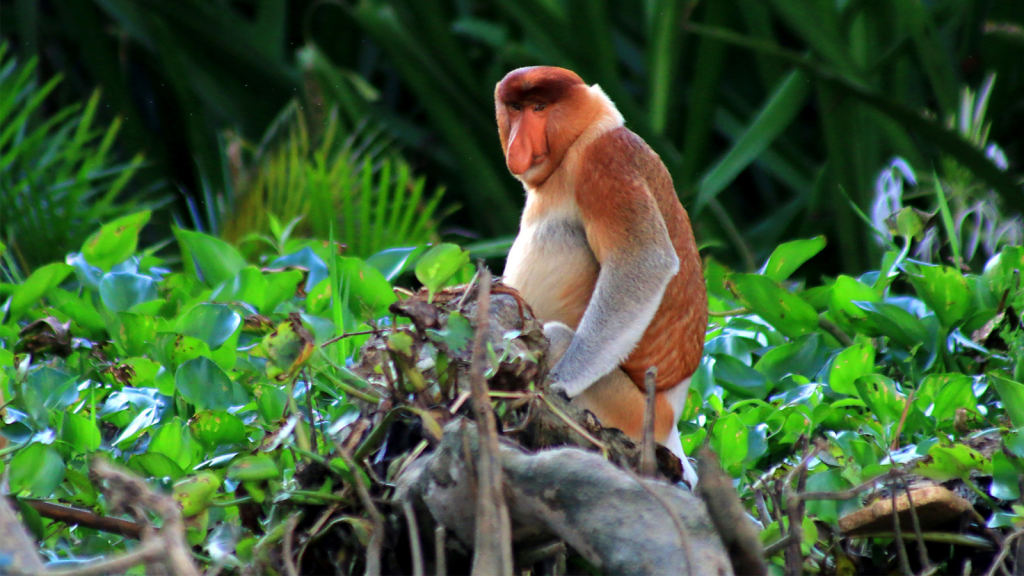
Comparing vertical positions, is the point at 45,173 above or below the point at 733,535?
below

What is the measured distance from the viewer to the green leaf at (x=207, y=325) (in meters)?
1.21

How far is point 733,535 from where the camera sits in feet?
2.00

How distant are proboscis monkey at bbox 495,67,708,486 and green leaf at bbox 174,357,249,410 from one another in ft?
1.32

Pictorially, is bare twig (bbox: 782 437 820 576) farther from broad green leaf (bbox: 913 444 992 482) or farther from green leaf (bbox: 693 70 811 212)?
green leaf (bbox: 693 70 811 212)

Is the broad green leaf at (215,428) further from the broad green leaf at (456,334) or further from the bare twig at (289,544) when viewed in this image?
the broad green leaf at (456,334)

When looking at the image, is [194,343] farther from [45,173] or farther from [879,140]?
[879,140]

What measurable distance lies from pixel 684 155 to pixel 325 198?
1399 mm

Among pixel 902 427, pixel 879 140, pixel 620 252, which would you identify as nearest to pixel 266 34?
pixel 879 140

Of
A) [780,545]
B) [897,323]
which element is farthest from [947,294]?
[780,545]

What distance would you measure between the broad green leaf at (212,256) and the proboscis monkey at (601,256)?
51cm

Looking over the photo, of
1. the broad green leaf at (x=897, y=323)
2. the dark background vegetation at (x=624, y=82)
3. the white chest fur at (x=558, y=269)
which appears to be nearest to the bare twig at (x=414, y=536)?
the white chest fur at (x=558, y=269)

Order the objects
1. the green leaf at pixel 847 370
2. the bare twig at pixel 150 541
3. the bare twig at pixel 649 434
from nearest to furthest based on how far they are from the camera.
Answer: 1. the bare twig at pixel 150 541
2. the bare twig at pixel 649 434
3. the green leaf at pixel 847 370

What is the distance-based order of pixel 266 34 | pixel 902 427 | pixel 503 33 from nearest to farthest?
pixel 902 427, pixel 503 33, pixel 266 34

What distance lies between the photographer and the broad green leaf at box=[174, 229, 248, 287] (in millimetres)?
1605
